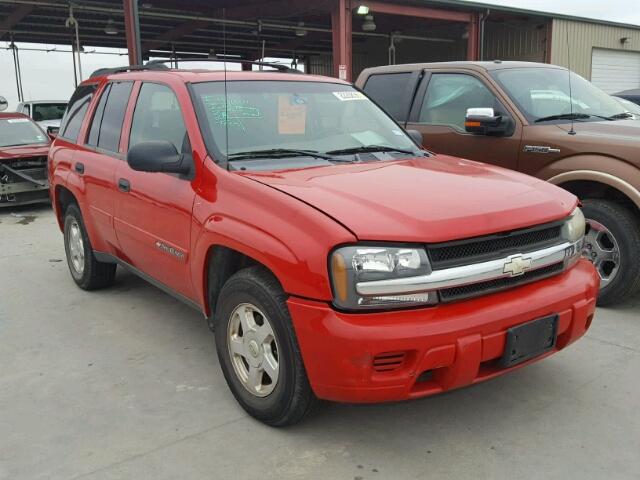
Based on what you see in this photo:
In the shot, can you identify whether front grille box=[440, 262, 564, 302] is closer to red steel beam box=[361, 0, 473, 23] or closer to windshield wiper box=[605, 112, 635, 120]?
windshield wiper box=[605, 112, 635, 120]

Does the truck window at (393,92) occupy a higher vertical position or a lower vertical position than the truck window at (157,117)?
higher

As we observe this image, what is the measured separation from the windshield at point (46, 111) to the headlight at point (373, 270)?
15899 mm

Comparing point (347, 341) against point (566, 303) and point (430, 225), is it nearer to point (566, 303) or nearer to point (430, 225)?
point (430, 225)

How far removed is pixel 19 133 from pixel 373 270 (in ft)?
32.0

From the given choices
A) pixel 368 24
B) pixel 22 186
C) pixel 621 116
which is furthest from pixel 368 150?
pixel 368 24

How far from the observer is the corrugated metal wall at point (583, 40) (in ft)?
66.2

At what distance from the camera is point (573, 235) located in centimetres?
310

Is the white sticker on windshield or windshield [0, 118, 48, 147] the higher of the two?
the white sticker on windshield

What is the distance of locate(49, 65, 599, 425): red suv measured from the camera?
8.11 ft

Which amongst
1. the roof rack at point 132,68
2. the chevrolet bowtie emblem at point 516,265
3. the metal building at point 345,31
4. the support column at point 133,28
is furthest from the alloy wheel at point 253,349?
the metal building at point 345,31

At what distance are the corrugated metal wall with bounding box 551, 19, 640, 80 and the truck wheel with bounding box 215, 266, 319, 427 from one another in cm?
1968

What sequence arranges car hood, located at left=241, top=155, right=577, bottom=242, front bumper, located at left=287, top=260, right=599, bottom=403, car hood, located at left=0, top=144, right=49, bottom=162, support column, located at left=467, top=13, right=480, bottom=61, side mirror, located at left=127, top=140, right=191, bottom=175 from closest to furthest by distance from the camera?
front bumper, located at left=287, top=260, right=599, bottom=403 < car hood, located at left=241, top=155, right=577, bottom=242 < side mirror, located at left=127, top=140, right=191, bottom=175 < car hood, located at left=0, top=144, right=49, bottom=162 < support column, located at left=467, top=13, right=480, bottom=61

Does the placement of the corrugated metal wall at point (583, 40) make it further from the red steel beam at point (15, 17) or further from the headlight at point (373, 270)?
the headlight at point (373, 270)

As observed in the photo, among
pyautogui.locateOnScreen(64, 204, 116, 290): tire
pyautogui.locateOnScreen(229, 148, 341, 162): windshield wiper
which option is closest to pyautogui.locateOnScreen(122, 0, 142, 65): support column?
pyautogui.locateOnScreen(64, 204, 116, 290): tire
